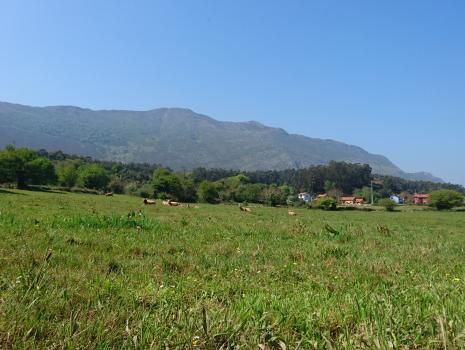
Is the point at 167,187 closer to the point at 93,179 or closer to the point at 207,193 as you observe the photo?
the point at 207,193

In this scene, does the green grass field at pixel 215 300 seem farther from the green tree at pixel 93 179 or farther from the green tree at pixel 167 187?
the green tree at pixel 93 179

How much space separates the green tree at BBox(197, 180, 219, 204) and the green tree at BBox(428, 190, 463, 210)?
74.5 meters

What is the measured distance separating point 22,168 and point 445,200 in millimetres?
128449

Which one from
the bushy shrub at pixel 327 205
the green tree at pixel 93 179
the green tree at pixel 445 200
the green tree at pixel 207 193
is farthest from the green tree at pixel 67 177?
the green tree at pixel 445 200

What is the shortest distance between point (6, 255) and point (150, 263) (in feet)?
8.18

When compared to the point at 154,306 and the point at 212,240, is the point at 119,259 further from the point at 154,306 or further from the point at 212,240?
the point at 212,240

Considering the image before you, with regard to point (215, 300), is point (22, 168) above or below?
above

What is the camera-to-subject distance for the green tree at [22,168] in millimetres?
92562

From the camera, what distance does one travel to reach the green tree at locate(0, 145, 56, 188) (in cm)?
9256

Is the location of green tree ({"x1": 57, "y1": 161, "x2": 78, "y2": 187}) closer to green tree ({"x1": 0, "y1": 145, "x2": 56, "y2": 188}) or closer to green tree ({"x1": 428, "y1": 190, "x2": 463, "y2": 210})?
green tree ({"x1": 0, "y1": 145, "x2": 56, "y2": 188})

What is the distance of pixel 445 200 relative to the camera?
138 m

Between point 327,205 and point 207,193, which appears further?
point 207,193

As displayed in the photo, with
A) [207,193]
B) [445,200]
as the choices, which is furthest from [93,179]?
[445,200]

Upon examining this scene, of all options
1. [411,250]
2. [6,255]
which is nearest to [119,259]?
[6,255]
